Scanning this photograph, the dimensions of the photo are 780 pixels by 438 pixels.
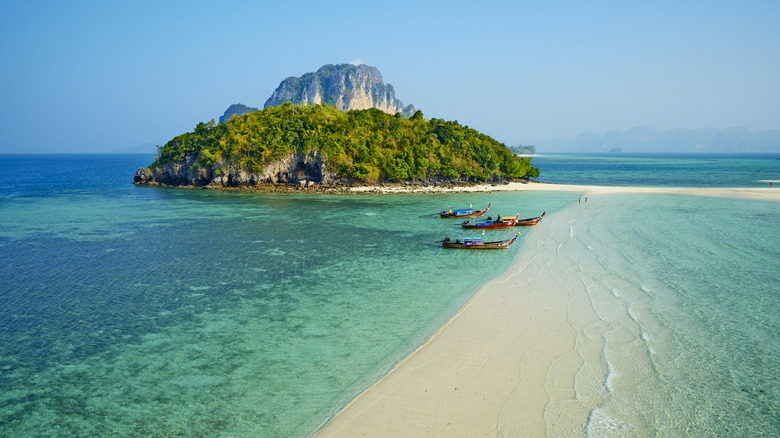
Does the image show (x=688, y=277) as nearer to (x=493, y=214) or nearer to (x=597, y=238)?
(x=597, y=238)

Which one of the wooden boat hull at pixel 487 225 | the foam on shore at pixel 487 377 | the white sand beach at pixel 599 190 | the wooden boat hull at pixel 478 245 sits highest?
the white sand beach at pixel 599 190

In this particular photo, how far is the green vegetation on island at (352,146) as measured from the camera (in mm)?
68875

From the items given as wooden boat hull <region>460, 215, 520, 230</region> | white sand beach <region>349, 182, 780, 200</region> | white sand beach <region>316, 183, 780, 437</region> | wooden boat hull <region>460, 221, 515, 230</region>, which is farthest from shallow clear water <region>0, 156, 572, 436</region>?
white sand beach <region>349, 182, 780, 200</region>

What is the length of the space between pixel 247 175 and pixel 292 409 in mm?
64667

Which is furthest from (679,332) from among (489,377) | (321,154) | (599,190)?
(321,154)

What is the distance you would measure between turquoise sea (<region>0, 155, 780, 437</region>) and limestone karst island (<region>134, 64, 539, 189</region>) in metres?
34.0

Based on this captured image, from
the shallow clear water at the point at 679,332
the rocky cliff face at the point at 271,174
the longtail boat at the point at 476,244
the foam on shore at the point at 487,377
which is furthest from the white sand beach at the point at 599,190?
the foam on shore at the point at 487,377

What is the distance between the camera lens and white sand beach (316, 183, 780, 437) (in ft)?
33.6

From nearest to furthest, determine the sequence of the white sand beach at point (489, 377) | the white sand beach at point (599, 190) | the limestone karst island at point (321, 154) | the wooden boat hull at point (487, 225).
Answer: the white sand beach at point (489, 377)
the wooden boat hull at point (487, 225)
the white sand beach at point (599, 190)
the limestone karst island at point (321, 154)

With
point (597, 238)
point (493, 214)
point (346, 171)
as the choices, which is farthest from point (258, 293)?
point (346, 171)

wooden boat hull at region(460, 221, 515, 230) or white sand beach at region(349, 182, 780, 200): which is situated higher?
white sand beach at region(349, 182, 780, 200)

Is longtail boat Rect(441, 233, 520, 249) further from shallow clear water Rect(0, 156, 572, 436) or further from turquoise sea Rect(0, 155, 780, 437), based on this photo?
shallow clear water Rect(0, 156, 572, 436)

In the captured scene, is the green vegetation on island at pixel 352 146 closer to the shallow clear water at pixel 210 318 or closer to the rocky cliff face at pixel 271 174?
the rocky cliff face at pixel 271 174

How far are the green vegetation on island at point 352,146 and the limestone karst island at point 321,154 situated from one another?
0.56 feet
